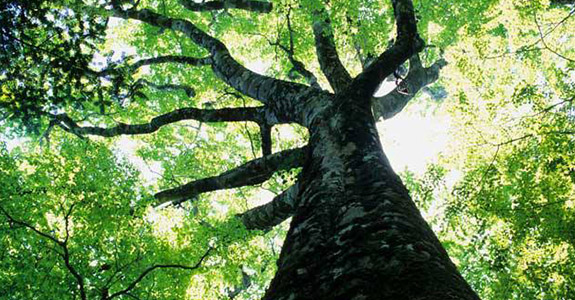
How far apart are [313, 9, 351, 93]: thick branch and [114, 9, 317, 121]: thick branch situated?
134cm

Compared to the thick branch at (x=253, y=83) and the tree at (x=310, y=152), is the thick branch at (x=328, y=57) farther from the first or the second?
the thick branch at (x=253, y=83)

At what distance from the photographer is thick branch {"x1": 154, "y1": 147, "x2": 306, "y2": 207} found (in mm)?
5359

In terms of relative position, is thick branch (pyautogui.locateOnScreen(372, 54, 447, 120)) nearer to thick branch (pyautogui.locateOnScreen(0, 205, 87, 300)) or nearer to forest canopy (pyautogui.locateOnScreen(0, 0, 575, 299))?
forest canopy (pyautogui.locateOnScreen(0, 0, 575, 299))

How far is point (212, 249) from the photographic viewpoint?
6902 millimetres

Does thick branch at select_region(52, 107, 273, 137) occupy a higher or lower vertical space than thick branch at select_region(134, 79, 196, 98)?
lower

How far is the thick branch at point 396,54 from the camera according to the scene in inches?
192

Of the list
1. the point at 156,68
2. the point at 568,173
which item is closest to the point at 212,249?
the point at 568,173

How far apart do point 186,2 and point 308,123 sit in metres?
7.49

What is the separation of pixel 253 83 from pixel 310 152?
9.11ft

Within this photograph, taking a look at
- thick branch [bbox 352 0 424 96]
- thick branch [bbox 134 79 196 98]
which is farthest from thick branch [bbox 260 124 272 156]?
thick branch [bbox 134 79 196 98]

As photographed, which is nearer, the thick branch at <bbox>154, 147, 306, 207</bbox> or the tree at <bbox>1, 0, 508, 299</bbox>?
the tree at <bbox>1, 0, 508, 299</bbox>

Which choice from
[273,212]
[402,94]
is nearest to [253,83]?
[273,212]

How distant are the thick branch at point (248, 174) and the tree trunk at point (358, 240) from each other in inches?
64.8

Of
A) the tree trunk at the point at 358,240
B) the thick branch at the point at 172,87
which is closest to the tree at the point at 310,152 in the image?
the tree trunk at the point at 358,240
